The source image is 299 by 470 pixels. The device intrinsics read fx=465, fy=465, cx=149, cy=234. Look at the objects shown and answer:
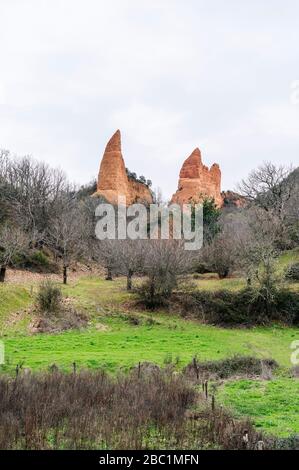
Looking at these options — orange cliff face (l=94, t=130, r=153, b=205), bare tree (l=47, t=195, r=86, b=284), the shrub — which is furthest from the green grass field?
orange cliff face (l=94, t=130, r=153, b=205)

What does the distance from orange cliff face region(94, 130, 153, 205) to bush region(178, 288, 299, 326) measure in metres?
33.8

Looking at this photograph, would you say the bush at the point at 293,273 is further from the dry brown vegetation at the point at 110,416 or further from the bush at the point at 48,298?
the dry brown vegetation at the point at 110,416

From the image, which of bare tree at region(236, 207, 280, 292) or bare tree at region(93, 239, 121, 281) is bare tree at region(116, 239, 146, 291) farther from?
bare tree at region(236, 207, 280, 292)

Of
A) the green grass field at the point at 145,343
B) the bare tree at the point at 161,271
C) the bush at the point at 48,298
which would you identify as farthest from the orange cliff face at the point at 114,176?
the bush at the point at 48,298

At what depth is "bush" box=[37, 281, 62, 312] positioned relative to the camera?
24.9 meters

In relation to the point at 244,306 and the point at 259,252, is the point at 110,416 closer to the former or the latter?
the point at 244,306

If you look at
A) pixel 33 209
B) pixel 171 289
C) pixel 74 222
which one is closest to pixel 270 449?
pixel 171 289

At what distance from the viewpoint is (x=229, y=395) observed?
40.7ft

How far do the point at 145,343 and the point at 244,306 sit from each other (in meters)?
9.96

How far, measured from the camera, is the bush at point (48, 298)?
24922 mm

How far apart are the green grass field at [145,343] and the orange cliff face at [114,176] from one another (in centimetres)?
3056

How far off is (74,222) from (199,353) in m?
23.5
